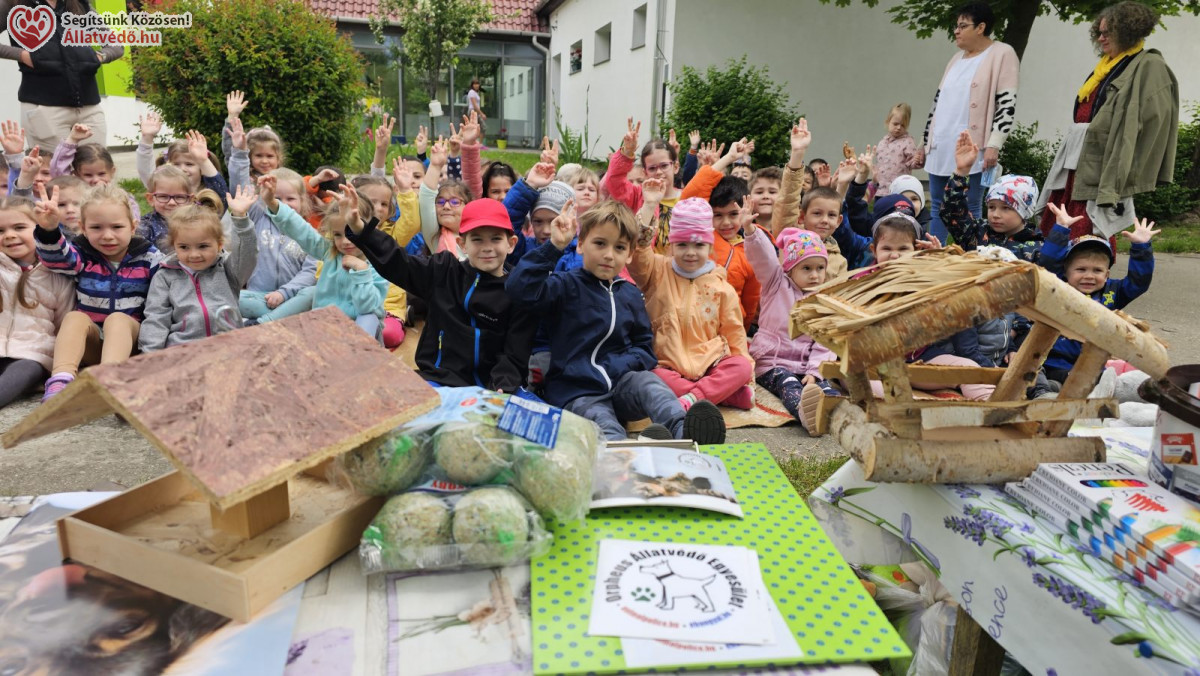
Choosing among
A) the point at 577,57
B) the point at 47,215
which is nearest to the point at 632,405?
the point at 47,215

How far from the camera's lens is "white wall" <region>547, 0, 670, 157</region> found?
14.4 meters

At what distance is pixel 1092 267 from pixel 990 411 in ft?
10.2

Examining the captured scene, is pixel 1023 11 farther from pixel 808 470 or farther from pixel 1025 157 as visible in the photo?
pixel 808 470

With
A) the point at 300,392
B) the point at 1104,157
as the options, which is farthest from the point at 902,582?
the point at 1104,157

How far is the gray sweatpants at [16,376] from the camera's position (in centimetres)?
373

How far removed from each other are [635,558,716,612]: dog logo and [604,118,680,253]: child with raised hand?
3.47 m

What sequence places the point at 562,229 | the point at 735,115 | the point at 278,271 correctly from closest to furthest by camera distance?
the point at 562,229 → the point at 278,271 → the point at 735,115

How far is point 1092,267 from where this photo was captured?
3957 mm

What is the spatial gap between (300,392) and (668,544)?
0.73 m

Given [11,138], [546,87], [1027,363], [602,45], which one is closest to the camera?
[1027,363]

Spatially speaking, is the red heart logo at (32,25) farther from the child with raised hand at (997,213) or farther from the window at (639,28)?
the window at (639,28)

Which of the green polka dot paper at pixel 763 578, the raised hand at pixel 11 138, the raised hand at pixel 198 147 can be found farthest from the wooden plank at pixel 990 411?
the raised hand at pixel 11 138

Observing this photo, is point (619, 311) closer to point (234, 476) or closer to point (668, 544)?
point (668, 544)

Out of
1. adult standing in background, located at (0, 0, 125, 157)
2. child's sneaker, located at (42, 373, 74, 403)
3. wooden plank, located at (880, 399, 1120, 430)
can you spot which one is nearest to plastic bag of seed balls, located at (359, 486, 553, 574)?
wooden plank, located at (880, 399, 1120, 430)
